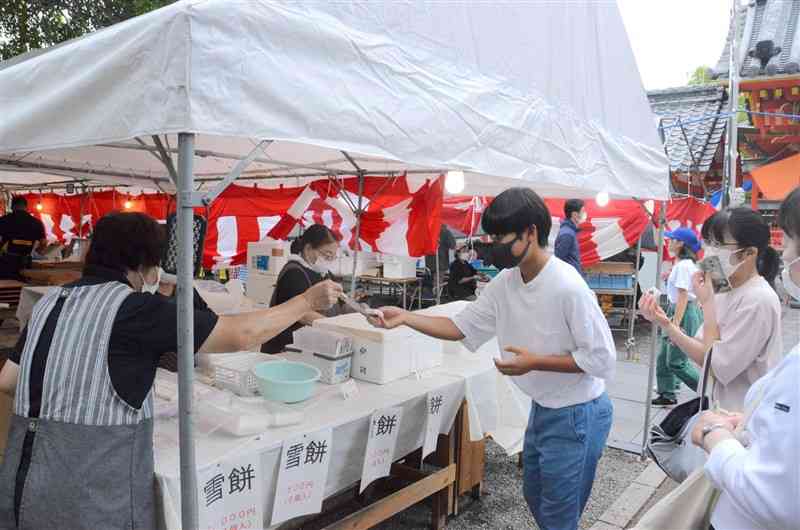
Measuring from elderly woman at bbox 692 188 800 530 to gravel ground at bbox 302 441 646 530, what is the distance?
2.31 meters

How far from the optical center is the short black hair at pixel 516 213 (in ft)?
7.04

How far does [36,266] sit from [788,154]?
489 inches

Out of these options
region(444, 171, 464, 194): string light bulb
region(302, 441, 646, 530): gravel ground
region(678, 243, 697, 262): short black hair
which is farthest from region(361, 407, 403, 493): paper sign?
region(678, 243, 697, 262): short black hair

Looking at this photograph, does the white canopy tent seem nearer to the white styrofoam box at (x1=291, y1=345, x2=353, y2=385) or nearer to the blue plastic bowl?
the blue plastic bowl

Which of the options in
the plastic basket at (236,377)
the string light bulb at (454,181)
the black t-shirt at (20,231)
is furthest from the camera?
the black t-shirt at (20,231)

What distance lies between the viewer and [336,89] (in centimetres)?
185

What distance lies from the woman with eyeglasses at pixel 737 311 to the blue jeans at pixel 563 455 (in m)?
0.65

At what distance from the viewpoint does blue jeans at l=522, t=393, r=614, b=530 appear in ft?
7.22

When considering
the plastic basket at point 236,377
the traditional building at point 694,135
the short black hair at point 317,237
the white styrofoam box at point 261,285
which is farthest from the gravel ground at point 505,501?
the traditional building at point 694,135

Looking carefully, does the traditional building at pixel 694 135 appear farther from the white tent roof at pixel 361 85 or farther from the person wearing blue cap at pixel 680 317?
the white tent roof at pixel 361 85

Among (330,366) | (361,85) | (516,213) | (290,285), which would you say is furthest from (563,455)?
(290,285)

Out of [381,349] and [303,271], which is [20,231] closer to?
[303,271]

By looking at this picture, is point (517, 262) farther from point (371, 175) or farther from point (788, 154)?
point (788, 154)

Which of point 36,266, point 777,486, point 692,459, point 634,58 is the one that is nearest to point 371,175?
point 634,58
